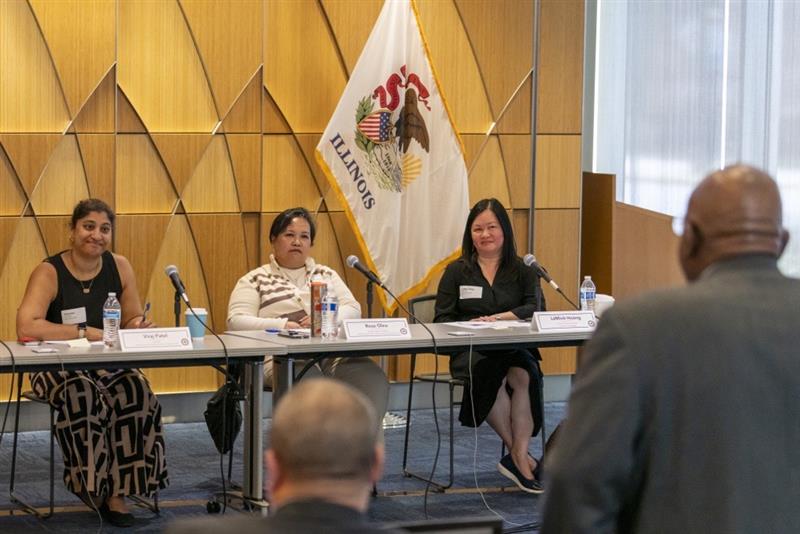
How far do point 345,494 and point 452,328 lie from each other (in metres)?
3.68

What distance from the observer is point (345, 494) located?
56.9 inches

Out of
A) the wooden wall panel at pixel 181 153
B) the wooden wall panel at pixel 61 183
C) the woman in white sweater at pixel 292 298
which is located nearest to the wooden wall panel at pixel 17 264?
the wooden wall panel at pixel 61 183

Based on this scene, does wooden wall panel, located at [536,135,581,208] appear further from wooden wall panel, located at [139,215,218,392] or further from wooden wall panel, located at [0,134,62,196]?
wooden wall panel, located at [0,134,62,196]

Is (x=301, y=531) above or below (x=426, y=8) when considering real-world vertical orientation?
below

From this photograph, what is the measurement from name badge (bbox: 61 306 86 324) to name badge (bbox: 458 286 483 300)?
1.67m

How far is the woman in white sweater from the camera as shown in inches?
203

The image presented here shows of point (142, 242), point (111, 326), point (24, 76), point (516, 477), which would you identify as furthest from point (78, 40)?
point (516, 477)

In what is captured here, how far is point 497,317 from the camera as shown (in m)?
5.42

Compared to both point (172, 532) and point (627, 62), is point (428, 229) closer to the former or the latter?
point (627, 62)

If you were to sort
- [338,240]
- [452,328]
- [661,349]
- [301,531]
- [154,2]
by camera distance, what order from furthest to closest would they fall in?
1. [338,240]
2. [154,2]
3. [452,328]
4. [661,349]
5. [301,531]

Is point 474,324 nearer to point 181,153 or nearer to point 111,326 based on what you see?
point 111,326

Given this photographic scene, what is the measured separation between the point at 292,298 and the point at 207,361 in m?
1.07

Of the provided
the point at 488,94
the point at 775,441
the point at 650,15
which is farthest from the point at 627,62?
the point at 775,441

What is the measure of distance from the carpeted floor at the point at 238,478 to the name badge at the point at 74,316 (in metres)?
0.73
